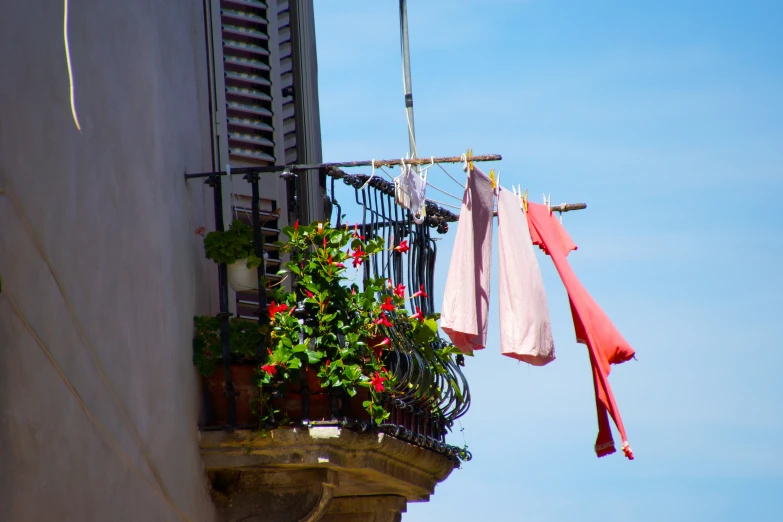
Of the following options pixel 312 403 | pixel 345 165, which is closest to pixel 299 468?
pixel 312 403

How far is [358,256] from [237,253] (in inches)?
27.2

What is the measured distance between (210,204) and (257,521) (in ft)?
6.41

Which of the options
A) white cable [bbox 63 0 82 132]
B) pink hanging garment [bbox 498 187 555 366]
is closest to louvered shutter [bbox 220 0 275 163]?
pink hanging garment [bbox 498 187 555 366]

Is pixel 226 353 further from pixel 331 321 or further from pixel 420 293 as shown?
pixel 420 293

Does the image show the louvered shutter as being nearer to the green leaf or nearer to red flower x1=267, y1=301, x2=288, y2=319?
red flower x1=267, y1=301, x2=288, y2=319

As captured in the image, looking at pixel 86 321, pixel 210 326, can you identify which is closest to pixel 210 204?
pixel 210 326

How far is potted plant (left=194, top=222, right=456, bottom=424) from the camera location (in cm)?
766

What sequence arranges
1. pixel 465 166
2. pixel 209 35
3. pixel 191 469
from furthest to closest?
→ pixel 209 35
pixel 465 166
pixel 191 469

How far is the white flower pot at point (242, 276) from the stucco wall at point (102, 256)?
23 cm

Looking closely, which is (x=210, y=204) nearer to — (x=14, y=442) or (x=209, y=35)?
(x=209, y=35)

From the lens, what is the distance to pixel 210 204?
859 cm

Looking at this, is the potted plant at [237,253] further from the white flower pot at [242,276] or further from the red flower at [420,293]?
the red flower at [420,293]

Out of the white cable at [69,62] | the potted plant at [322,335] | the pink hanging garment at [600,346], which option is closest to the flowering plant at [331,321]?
the potted plant at [322,335]

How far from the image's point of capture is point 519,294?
8148mm
